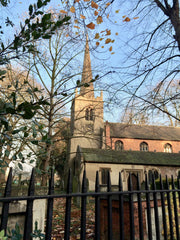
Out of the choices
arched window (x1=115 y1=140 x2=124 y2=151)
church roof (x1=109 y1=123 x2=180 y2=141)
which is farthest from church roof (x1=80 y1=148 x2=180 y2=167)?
church roof (x1=109 y1=123 x2=180 y2=141)

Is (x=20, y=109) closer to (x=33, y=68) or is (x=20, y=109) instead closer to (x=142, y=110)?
(x=142, y=110)

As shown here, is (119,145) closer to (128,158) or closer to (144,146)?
(144,146)

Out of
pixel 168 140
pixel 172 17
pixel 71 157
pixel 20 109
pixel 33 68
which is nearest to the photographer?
pixel 20 109

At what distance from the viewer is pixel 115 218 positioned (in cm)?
540

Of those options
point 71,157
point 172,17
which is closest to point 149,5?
point 172,17

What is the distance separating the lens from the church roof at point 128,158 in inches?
726

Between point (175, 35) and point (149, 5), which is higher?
point (149, 5)

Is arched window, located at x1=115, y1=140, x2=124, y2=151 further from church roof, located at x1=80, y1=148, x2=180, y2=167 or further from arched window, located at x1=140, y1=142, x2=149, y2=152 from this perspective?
church roof, located at x1=80, y1=148, x2=180, y2=167

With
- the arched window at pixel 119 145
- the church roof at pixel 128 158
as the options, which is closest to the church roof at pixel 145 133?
the arched window at pixel 119 145

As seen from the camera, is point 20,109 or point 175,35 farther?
point 175,35

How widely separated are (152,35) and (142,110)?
2.44 meters

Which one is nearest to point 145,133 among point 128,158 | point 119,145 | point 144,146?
point 144,146

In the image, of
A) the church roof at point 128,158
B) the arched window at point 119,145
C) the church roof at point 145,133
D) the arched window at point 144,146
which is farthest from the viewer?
the arched window at point 144,146

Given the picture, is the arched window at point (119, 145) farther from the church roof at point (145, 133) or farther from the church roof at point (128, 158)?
the church roof at point (128, 158)
